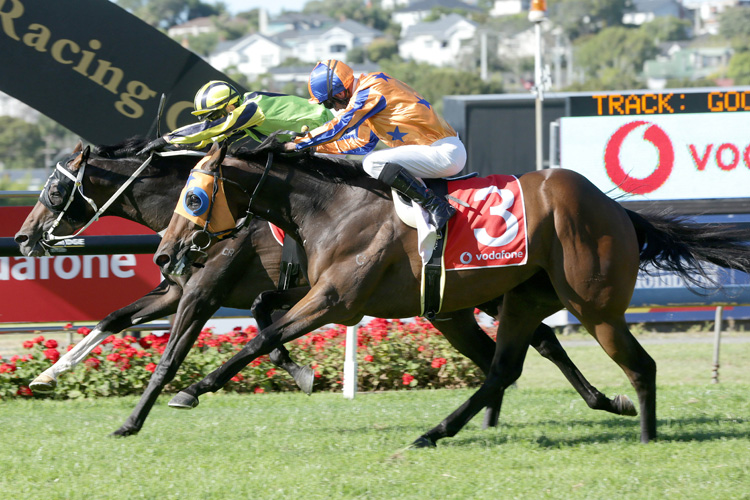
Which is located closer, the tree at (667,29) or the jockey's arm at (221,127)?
the jockey's arm at (221,127)

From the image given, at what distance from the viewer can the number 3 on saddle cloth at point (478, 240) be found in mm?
5238

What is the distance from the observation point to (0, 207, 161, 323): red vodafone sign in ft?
24.9

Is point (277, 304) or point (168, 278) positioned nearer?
point (277, 304)

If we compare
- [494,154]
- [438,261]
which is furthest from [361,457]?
[494,154]

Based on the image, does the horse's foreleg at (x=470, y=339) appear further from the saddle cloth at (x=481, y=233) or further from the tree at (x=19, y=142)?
the tree at (x=19, y=142)

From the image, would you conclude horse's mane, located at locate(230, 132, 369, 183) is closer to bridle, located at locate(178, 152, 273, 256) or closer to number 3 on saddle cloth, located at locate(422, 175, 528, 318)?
bridle, located at locate(178, 152, 273, 256)

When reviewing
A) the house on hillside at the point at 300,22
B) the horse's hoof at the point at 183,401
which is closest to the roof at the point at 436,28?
the house on hillside at the point at 300,22

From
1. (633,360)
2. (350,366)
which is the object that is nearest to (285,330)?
(633,360)

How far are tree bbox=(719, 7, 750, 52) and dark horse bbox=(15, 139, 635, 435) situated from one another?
485ft

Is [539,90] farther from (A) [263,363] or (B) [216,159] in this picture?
(B) [216,159]

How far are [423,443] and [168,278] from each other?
76.3 inches

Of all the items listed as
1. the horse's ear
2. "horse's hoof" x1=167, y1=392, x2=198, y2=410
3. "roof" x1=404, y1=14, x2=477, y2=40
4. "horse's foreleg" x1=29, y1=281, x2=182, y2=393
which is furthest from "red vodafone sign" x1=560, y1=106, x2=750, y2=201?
"roof" x1=404, y1=14, x2=477, y2=40

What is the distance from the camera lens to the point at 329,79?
538 centimetres

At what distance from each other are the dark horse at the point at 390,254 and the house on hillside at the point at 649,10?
19096 centimetres
